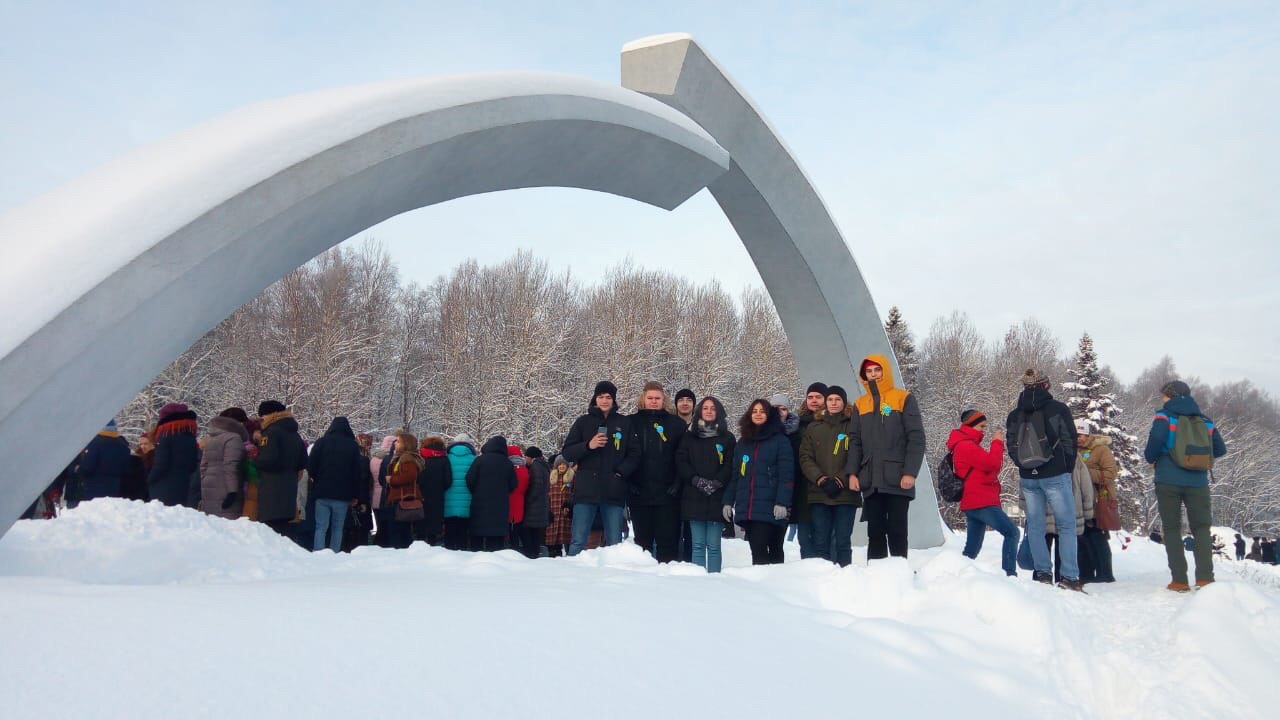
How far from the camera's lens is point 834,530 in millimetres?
6750

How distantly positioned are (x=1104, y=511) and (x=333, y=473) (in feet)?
25.3

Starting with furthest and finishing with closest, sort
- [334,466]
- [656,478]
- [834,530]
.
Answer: [334,466] < [656,478] < [834,530]

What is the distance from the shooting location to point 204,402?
87.7 ft

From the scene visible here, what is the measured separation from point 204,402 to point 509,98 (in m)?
24.4

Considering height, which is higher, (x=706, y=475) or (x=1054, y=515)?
(x=706, y=475)

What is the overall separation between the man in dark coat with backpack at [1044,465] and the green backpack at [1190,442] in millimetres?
866

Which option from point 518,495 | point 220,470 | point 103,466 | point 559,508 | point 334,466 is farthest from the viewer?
point 559,508

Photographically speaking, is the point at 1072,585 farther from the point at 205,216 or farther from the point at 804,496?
the point at 205,216

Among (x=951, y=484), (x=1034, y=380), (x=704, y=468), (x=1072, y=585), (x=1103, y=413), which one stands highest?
(x=1103, y=413)

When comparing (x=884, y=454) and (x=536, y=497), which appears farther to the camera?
(x=536, y=497)

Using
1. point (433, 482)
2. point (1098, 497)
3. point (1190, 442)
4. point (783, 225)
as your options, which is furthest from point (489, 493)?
point (1190, 442)

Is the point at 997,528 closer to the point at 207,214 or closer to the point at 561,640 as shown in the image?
the point at 561,640

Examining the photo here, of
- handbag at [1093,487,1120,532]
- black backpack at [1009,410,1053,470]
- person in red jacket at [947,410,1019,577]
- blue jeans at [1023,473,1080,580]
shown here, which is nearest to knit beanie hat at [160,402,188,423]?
person in red jacket at [947,410,1019,577]

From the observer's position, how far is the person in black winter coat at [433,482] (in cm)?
903
